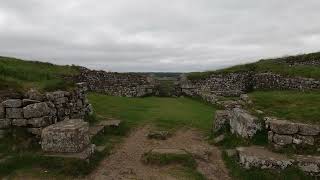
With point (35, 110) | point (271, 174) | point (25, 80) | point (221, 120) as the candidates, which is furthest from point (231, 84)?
point (271, 174)

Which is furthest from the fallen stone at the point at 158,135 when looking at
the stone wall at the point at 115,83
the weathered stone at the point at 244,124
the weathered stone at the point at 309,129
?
the stone wall at the point at 115,83

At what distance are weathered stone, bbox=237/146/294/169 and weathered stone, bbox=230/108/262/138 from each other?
862 mm

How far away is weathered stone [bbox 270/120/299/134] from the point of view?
412 inches

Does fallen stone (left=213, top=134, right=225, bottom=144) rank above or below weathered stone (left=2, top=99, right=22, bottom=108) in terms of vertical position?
below

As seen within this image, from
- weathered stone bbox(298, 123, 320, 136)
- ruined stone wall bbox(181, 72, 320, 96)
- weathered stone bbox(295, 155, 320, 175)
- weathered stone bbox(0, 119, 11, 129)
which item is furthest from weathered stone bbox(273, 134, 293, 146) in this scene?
ruined stone wall bbox(181, 72, 320, 96)

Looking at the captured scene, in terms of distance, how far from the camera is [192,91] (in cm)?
2647

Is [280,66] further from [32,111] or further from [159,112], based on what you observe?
[32,111]

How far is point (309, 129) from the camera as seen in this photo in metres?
10.4

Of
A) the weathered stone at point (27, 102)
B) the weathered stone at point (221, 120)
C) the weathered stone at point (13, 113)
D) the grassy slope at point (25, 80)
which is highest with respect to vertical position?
the grassy slope at point (25, 80)

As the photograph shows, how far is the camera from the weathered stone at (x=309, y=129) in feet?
33.9

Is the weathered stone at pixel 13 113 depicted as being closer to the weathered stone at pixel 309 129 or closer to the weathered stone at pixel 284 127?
the weathered stone at pixel 284 127

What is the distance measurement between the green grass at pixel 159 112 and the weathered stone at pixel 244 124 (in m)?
2.69

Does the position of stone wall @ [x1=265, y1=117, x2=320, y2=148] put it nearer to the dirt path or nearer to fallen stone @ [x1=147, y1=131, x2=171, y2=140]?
the dirt path

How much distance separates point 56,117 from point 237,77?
50.9 feet
